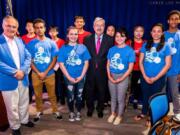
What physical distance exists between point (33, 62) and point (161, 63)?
1.87m

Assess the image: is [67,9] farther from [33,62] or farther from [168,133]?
[168,133]

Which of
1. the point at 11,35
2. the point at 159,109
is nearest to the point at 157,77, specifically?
the point at 159,109

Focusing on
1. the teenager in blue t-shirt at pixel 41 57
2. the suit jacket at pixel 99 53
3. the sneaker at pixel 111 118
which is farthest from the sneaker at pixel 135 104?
the teenager in blue t-shirt at pixel 41 57

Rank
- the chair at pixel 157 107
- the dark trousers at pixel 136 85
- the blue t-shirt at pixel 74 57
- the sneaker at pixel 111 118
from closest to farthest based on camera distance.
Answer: the chair at pixel 157 107 → the blue t-shirt at pixel 74 57 → the sneaker at pixel 111 118 → the dark trousers at pixel 136 85

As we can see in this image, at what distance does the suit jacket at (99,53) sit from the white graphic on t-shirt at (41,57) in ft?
2.10

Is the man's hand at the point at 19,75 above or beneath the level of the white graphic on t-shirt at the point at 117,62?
beneath

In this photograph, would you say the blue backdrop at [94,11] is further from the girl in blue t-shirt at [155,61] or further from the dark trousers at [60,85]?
the girl in blue t-shirt at [155,61]

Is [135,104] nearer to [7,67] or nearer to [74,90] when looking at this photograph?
[74,90]

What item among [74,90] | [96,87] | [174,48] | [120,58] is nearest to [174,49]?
[174,48]

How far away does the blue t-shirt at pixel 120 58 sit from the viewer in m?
3.80

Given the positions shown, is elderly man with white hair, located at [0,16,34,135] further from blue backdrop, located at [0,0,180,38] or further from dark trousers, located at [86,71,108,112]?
blue backdrop, located at [0,0,180,38]

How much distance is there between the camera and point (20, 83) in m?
3.56

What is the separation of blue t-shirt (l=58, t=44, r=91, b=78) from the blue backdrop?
1388 mm

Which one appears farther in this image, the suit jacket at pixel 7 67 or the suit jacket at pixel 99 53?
the suit jacket at pixel 99 53
